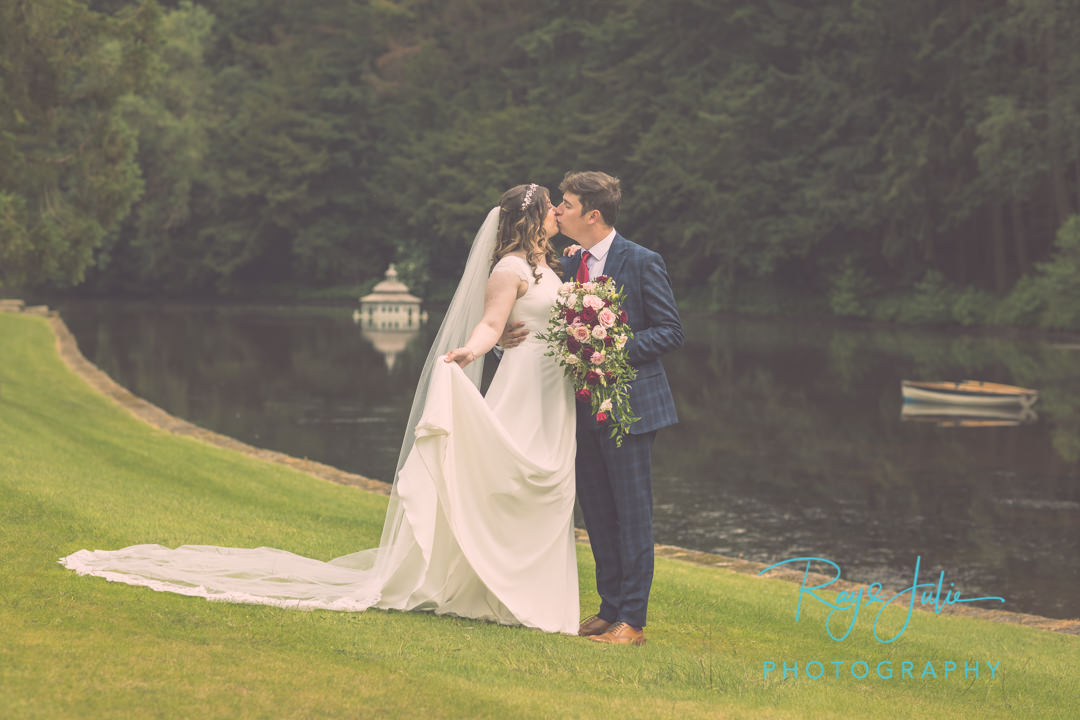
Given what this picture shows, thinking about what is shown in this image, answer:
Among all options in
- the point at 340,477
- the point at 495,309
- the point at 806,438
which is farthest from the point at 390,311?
the point at 495,309

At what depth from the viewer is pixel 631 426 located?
6.31 metres

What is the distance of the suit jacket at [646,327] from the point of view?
6.35m

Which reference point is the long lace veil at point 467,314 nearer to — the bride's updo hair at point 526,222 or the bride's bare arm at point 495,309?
the bride's updo hair at point 526,222

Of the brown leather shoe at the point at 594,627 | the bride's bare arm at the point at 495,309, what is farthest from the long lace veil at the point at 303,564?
the brown leather shoe at the point at 594,627

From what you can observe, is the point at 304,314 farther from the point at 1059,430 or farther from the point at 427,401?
the point at 427,401

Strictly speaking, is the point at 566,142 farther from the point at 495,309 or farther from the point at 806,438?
the point at 495,309

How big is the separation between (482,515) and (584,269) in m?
1.34

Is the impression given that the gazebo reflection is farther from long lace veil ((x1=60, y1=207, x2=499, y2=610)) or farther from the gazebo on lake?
long lace veil ((x1=60, y1=207, x2=499, y2=610))

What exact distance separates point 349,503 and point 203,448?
12.8 feet

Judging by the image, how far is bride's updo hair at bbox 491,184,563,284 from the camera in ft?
21.2

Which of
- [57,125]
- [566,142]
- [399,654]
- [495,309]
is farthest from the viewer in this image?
[566,142]

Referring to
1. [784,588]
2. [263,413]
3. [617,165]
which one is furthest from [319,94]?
[784,588]

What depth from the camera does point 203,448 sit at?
15.4 m

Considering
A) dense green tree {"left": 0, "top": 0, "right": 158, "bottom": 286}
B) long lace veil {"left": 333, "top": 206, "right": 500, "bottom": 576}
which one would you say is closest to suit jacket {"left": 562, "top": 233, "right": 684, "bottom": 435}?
long lace veil {"left": 333, "top": 206, "right": 500, "bottom": 576}
